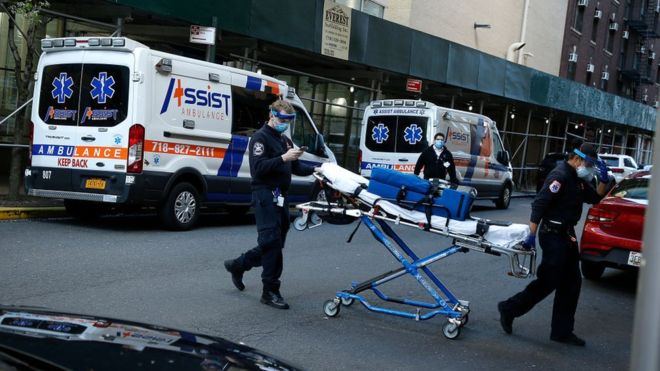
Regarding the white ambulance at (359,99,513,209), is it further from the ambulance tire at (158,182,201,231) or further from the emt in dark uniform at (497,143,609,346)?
the emt in dark uniform at (497,143,609,346)

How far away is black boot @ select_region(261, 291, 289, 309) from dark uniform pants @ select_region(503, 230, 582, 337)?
2034 mm

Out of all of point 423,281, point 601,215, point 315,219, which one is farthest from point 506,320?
point 601,215

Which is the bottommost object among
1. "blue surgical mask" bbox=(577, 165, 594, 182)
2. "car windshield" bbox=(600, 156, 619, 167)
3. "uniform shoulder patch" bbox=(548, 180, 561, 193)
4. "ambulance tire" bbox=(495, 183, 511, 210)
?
"ambulance tire" bbox=(495, 183, 511, 210)

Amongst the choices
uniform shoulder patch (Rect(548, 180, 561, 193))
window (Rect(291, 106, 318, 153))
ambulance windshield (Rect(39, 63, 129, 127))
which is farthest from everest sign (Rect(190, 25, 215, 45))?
uniform shoulder patch (Rect(548, 180, 561, 193))

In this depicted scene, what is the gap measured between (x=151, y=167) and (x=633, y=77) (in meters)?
42.0

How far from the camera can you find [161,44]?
17312mm

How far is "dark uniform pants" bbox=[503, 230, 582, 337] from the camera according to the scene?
20.6 ft

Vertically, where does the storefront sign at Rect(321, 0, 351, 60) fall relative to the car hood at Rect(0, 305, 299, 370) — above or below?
above

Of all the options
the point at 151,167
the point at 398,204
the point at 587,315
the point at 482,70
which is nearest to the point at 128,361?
the point at 398,204

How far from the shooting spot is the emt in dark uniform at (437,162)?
13.4m

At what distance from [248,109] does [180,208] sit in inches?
81.7

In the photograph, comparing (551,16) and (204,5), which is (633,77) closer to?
(551,16)

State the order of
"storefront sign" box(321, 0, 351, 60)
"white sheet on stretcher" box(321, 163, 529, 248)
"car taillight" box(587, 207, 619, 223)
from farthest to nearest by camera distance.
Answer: "storefront sign" box(321, 0, 351, 60) < "car taillight" box(587, 207, 619, 223) < "white sheet on stretcher" box(321, 163, 529, 248)

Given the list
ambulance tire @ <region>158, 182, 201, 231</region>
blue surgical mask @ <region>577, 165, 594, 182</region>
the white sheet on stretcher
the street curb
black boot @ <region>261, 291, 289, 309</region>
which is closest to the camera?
the white sheet on stretcher
